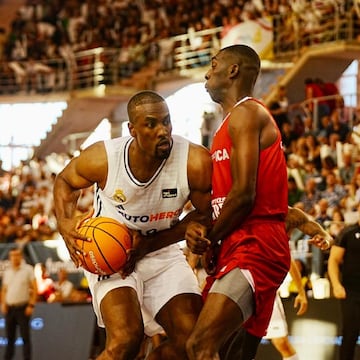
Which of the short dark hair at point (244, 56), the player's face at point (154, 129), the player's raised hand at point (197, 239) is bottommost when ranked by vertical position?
the player's raised hand at point (197, 239)

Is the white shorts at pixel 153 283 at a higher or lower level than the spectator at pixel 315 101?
higher

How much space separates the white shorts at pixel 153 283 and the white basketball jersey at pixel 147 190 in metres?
0.25

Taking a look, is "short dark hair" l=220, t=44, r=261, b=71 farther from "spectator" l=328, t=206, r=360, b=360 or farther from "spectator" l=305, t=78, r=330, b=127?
"spectator" l=305, t=78, r=330, b=127

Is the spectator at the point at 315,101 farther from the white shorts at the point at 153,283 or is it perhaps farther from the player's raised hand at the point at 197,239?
the player's raised hand at the point at 197,239

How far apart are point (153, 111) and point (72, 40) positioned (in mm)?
23252

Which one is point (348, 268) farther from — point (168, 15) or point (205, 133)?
point (168, 15)

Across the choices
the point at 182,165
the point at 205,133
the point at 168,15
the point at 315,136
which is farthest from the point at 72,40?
the point at 182,165

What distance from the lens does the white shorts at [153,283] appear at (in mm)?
6871

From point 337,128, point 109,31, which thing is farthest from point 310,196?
point 109,31

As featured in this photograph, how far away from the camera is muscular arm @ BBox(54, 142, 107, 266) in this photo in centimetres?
683

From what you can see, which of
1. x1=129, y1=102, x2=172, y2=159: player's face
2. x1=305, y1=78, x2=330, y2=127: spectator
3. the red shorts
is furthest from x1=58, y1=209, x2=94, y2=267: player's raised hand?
x1=305, y1=78, x2=330, y2=127: spectator

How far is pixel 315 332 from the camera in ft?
36.7

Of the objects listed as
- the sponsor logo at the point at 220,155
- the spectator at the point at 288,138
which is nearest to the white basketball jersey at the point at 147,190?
the sponsor logo at the point at 220,155

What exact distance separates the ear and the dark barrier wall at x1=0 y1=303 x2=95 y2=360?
735cm
